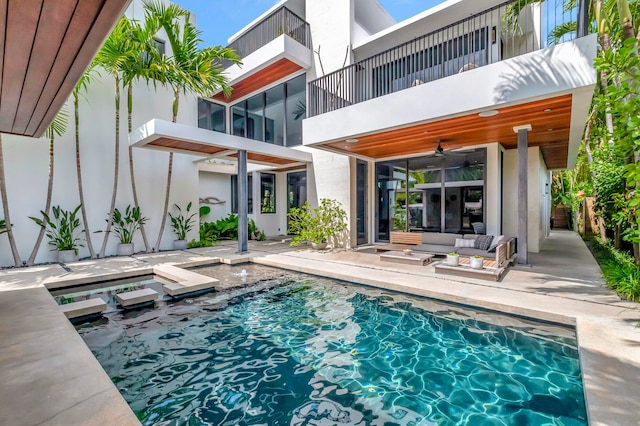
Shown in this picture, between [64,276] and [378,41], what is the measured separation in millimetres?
11559

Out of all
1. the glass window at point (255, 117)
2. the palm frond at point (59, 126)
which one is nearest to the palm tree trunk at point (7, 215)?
the palm frond at point (59, 126)

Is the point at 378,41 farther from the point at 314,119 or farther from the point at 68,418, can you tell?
the point at 68,418

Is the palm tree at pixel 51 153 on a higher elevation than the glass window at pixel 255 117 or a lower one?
lower

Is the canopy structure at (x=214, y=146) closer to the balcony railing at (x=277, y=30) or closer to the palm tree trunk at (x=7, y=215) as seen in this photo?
the palm tree trunk at (x=7, y=215)

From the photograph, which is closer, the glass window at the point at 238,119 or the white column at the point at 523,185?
the white column at the point at 523,185

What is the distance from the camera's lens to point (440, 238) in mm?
9250

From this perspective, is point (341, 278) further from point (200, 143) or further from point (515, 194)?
point (515, 194)

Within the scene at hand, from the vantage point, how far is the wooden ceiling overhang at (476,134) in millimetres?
6117

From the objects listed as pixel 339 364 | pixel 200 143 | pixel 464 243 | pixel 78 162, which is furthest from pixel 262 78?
pixel 339 364

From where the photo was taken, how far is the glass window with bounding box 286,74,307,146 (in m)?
12.6

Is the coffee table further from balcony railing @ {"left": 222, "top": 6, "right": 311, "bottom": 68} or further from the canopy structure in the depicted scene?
balcony railing @ {"left": 222, "top": 6, "right": 311, "bottom": 68}

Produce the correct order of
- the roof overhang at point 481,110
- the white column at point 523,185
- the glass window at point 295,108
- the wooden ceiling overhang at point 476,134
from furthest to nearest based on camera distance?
the glass window at point 295,108 < the white column at point 523,185 < the wooden ceiling overhang at point 476,134 < the roof overhang at point 481,110

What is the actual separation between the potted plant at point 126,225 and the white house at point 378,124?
435 mm

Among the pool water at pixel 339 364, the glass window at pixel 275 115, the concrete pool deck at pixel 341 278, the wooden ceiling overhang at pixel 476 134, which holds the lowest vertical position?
the pool water at pixel 339 364
